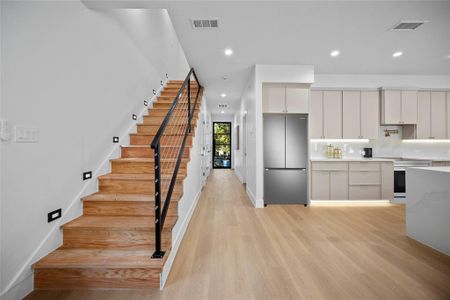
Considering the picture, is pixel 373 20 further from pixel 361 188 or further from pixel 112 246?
pixel 112 246

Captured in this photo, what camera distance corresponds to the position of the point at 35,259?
1563mm

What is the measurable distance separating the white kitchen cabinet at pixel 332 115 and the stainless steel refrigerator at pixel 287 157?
2.58 feet

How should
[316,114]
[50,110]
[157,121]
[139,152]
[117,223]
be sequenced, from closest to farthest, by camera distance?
1. [50,110]
2. [117,223]
3. [139,152]
4. [157,121]
5. [316,114]

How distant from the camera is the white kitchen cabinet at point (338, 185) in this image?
13.1ft

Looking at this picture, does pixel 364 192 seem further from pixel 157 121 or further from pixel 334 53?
pixel 157 121

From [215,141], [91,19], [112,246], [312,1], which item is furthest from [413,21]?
[215,141]

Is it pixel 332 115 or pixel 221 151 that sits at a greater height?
pixel 332 115

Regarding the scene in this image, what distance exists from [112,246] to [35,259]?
55 centimetres

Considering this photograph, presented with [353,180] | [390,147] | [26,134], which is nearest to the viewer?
[26,134]

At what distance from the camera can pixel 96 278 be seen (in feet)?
5.11

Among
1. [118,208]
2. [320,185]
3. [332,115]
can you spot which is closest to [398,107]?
[332,115]

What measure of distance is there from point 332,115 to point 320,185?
1597mm

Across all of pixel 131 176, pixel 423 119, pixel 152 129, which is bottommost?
pixel 131 176

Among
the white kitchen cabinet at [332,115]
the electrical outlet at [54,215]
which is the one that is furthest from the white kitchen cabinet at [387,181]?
the electrical outlet at [54,215]
